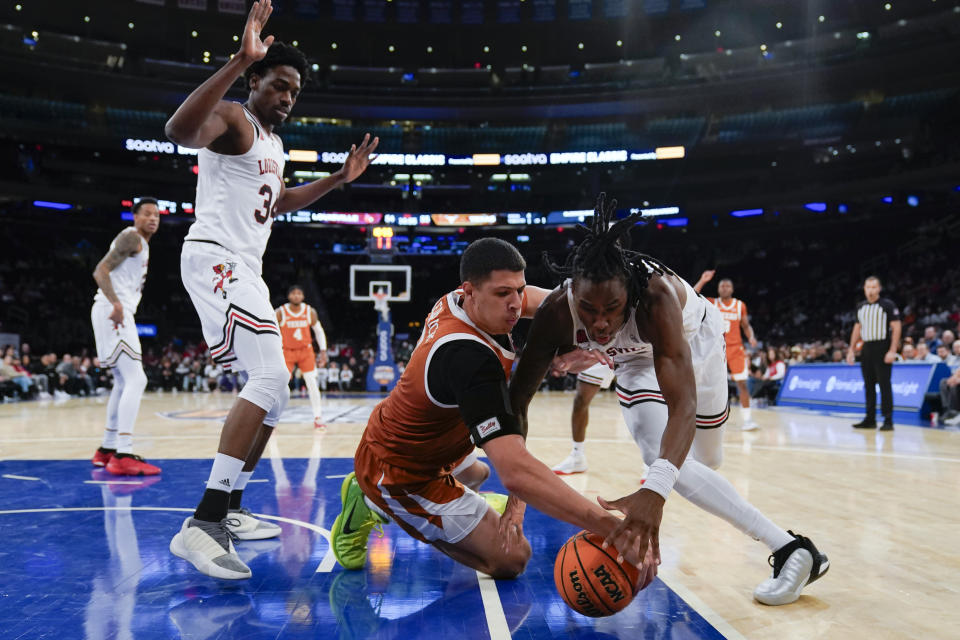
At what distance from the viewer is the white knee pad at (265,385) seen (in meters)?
3.19

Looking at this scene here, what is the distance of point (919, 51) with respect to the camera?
73.1 feet

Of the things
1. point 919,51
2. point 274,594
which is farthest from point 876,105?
point 274,594

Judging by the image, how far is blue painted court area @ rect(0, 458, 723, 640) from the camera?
2316mm

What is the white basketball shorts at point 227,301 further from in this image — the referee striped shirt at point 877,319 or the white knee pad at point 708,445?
the referee striped shirt at point 877,319

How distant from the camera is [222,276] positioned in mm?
3320

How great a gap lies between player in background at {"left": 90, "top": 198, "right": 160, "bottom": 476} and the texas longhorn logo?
2503 mm

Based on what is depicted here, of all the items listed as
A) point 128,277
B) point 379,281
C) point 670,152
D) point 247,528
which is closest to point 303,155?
point 379,281

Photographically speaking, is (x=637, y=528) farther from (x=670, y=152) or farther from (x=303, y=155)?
(x=303, y=155)

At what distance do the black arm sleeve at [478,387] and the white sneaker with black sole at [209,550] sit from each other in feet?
4.13

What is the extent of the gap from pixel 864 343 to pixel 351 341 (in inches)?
1023

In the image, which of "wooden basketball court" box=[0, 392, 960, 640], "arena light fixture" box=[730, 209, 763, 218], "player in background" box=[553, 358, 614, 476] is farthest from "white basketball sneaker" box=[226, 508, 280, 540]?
"arena light fixture" box=[730, 209, 763, 218]

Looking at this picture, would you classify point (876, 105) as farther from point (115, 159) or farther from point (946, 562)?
point (115, 159)

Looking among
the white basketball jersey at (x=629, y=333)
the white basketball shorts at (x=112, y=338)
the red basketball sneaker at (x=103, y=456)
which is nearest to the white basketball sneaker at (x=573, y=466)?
the white basketball jersey at (x=629, y=333)

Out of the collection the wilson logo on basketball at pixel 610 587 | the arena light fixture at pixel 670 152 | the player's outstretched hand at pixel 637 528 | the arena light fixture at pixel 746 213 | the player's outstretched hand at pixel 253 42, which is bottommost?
the wilson logo on basketball at pixel 610 587
